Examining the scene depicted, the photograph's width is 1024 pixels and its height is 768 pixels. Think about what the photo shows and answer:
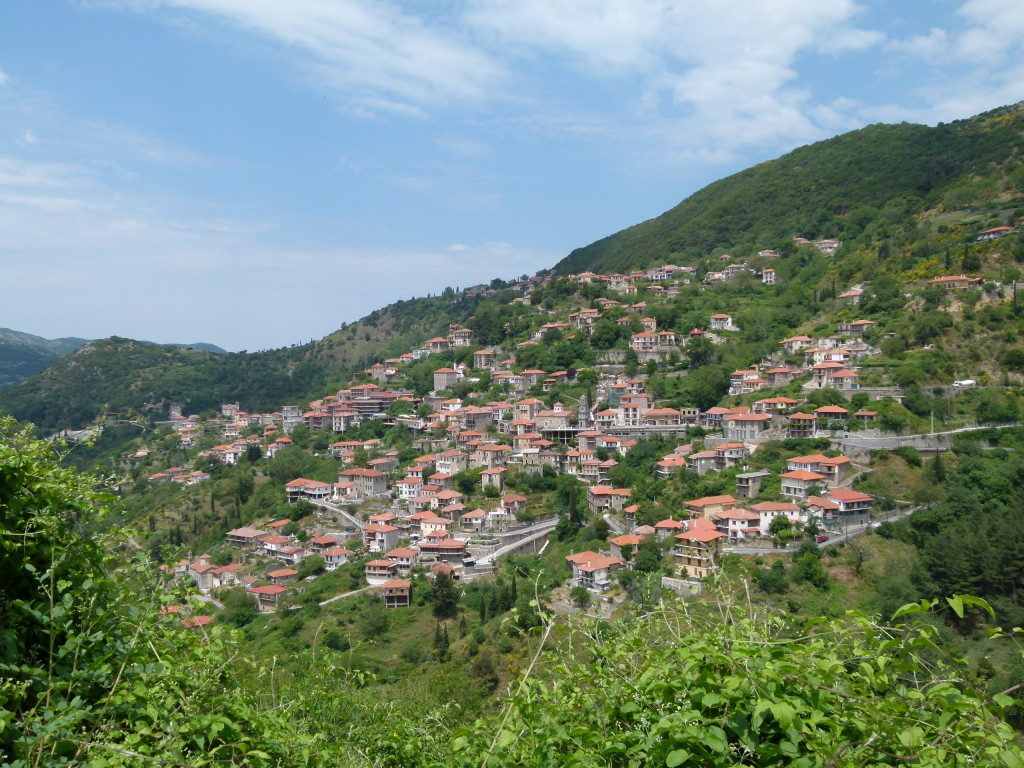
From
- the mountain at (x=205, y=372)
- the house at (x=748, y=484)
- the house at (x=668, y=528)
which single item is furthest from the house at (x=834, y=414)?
the mountain at (x=205, y=372)

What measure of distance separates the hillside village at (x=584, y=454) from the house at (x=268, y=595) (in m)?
0.06

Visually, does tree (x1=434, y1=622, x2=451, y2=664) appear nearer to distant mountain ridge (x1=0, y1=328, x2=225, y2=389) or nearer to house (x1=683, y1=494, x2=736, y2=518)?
house (x1=683, y1=494, x2=736, y2=518)

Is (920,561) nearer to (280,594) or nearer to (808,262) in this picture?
(280,594)

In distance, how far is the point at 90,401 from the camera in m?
53.0

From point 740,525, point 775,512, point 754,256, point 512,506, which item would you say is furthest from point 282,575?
point 754,256

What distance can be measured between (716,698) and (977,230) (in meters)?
43.2

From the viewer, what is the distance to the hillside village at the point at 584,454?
2053 cm

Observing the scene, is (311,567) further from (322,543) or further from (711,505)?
(711,505)

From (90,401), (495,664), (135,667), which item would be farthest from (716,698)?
(90,401)

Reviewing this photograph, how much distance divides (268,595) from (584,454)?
44.1 ft

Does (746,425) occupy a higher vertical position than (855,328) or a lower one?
lower

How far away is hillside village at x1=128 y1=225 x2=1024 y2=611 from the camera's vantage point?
20.5m

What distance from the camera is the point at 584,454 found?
1104 inches

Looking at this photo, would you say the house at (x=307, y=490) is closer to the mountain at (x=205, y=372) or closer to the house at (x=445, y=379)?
the house at (x=445, y=379)
